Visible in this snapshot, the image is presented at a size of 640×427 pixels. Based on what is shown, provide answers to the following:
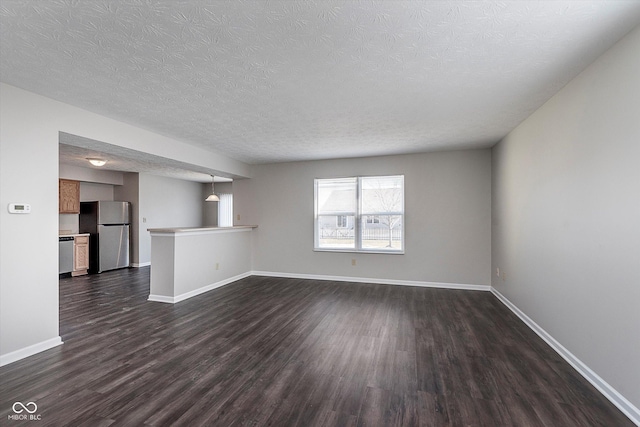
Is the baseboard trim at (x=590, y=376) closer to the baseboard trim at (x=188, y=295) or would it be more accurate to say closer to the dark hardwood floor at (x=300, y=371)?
the dark hardwood floor at (x=300, y=371)

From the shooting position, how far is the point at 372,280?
17.8 ft

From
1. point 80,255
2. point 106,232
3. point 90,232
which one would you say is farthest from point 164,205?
point 80,255

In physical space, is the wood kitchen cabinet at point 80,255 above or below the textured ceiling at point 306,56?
below

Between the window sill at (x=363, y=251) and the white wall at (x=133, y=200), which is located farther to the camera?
the white wall at (x=133, y=200)

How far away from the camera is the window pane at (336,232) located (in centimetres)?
563

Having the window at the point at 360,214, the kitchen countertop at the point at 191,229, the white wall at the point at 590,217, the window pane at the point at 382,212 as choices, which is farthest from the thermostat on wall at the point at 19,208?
the white wall at the point at 590,217

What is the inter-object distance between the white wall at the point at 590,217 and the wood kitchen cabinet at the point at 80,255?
8.18m

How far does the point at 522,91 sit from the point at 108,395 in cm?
415

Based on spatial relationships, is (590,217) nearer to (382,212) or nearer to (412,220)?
(412,220)

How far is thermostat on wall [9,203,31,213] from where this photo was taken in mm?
2486

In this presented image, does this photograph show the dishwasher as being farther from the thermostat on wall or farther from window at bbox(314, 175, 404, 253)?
window at bbox(314, 175, 404, 253)

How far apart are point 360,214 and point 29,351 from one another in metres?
4.69

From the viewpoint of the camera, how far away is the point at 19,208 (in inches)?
100.0

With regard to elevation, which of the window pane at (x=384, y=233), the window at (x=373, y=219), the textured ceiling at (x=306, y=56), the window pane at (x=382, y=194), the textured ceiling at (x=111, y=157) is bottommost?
the window pane at (x=384, y=233)
